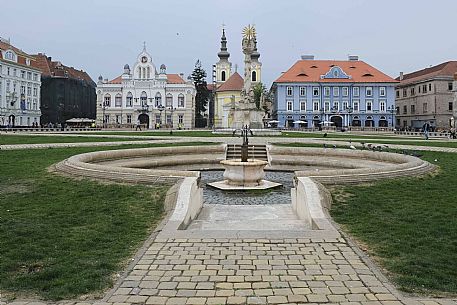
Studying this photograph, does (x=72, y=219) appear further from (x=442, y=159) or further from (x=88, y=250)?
(x=442, y=159)

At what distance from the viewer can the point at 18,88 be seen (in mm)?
78250

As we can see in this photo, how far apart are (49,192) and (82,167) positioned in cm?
273

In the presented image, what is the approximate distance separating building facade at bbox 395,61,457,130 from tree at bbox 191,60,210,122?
45934mm

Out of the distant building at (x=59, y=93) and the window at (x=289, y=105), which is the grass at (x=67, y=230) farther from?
the distant building at (x=59, y=93)

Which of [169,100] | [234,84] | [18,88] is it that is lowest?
[169,100]

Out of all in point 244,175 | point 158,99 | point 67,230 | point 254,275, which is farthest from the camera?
point 158,99

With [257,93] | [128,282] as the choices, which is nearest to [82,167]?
[128,282]

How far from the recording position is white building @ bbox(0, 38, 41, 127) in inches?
2926

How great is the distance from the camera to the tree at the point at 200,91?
108m

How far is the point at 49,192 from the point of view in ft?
40.4

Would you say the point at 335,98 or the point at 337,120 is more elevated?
the point at 335,98

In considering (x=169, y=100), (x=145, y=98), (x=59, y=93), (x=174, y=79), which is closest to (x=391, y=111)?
(x=169, y=100)

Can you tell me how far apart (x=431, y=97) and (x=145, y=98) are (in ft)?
181

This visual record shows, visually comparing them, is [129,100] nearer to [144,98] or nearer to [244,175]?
[144,98]
